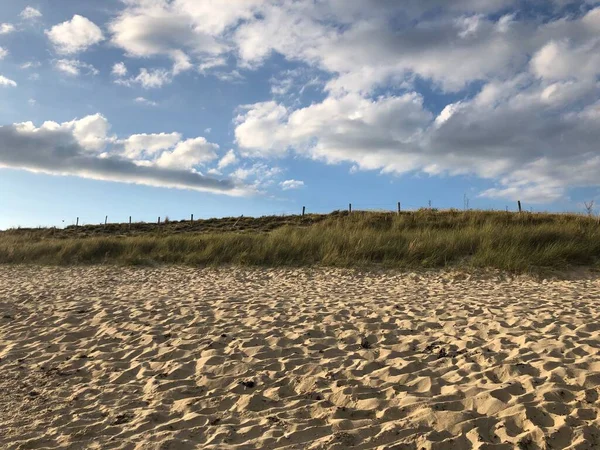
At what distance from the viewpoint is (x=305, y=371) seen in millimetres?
5043

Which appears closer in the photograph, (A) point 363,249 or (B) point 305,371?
(B) point 305,371

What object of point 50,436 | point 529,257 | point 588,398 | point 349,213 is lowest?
point 50,436

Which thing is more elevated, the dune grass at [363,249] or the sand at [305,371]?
the dune grass at [363,249]

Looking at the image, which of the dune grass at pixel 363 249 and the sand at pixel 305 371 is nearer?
the sand at pixel 305 371

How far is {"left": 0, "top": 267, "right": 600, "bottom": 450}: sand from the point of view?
146 inches

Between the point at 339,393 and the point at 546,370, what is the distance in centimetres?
220

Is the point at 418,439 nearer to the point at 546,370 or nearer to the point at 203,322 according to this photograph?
the point at 546,370

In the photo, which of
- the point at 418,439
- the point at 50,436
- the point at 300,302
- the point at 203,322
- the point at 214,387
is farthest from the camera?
the point at 300,302

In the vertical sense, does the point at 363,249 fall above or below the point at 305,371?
above

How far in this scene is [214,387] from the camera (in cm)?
479

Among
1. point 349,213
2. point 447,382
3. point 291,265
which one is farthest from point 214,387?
point 349,213

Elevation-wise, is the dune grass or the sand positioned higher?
the dune grass

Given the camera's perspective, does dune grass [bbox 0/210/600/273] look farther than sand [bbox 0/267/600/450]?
Yes

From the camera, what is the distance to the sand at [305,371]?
3719 mm
